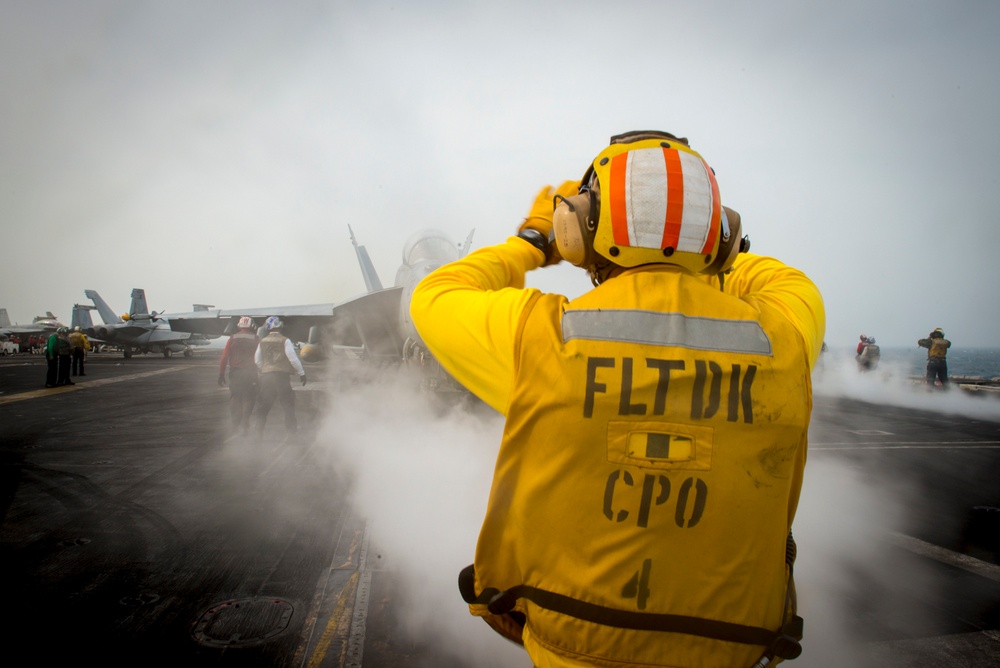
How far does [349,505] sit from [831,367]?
2416 cm

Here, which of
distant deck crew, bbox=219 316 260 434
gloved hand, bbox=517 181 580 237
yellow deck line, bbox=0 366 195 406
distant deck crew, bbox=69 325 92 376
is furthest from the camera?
distant deck crew, bbox=69 325 92 376

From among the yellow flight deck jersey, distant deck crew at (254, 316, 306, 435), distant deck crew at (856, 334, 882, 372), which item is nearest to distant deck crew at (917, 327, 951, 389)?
distant deck crew at (856, 334, 882, 372)

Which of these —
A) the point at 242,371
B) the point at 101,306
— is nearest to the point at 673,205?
the point at 242,371

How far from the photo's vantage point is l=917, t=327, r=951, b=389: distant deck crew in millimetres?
14492

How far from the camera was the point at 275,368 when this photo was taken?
8.30 m

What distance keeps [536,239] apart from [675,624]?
108cm

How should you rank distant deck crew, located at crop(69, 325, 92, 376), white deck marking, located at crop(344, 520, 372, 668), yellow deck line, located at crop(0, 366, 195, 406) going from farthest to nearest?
distant deck crew, located at crop(69, 325, 92, 376)
yellow deck line, located at crop(0, 366, 195, 406)
white deck marking, located at crop(344, 520, 372, 668)

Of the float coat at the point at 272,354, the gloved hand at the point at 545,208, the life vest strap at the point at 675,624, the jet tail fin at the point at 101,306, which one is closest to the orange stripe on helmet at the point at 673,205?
the gloved hand at the point at 545,208

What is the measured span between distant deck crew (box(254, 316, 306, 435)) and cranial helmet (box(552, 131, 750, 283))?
25.6 ft

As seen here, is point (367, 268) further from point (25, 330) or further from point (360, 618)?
point (25, 330)

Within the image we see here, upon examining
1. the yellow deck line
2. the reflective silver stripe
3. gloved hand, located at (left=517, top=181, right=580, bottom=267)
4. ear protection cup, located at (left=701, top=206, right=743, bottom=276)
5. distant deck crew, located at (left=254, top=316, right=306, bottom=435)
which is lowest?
the yellow deck line

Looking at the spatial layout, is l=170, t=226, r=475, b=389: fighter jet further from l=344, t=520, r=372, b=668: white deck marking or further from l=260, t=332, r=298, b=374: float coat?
l=344, t=520, r=372, b=668: white deck marking

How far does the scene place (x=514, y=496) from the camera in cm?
126

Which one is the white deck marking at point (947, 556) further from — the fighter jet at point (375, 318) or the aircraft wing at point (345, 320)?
the aircraft wing at point (345, 320)
